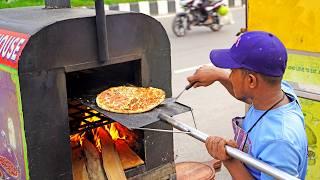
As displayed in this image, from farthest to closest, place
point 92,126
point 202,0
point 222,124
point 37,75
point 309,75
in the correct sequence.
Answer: point 202,0, point 222,124, point 309,75, point 92,126, point 37,75

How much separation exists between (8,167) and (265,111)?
1.48 meters

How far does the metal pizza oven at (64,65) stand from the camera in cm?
219

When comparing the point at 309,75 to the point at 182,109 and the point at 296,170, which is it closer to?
the point at 182,109

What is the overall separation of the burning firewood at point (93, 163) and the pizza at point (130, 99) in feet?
1.10

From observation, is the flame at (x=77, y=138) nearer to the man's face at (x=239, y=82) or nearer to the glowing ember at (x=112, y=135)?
the glowing ember at (x=112, y=135)

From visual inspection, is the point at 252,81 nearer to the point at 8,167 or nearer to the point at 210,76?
the point at 210,76

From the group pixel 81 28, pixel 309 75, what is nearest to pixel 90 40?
pixel 81 28

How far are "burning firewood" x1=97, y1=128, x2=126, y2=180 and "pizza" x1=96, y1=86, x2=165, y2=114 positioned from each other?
0.31 metres

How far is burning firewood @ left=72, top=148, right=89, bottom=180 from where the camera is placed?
2565mm

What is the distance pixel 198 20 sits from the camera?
36.4 ft

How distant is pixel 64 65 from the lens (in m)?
2.28

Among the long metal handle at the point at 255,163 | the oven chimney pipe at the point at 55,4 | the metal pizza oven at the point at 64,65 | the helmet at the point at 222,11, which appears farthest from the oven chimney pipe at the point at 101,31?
the helmet at the point at 222,11

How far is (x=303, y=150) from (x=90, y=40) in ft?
3.96

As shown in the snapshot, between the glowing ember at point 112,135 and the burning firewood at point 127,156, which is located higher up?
the glowing ember at point 112,135
